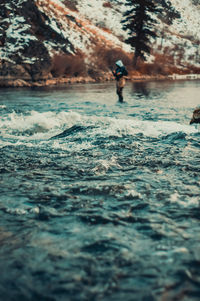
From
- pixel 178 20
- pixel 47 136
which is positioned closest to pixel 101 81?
pixel 47 136

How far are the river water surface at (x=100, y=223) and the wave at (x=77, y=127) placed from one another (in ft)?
5.53

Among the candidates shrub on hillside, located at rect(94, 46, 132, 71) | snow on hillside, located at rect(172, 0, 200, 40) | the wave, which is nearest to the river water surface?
the wave

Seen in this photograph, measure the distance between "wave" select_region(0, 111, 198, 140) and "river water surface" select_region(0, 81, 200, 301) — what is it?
1685 millimetres

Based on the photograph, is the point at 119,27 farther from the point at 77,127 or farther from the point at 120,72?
the point at 77,127

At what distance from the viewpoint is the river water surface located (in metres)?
2.08

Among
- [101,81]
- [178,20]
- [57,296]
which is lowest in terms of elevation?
[57,296]

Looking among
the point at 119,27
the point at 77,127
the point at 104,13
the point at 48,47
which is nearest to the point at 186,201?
the point at 77,127

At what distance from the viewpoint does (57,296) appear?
6.50 feet

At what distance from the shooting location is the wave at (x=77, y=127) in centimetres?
770

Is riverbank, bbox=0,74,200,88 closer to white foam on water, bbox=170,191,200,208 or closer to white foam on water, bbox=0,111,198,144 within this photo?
white foam on water, bbox=0,111,198,144

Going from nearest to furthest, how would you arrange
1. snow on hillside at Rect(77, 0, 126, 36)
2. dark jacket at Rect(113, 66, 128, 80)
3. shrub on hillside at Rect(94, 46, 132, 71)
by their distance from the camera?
dark jacket at Rect(113, 66, 128, 80), shrub on hillside at Rect(94, 46, 132, 71), snow on hillside at Rect(77, 0, 126, 36)

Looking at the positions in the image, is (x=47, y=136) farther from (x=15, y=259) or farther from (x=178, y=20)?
(x=178, y=20)

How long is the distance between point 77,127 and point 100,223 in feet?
18.7

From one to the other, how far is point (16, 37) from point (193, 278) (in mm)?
41546
